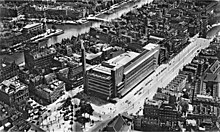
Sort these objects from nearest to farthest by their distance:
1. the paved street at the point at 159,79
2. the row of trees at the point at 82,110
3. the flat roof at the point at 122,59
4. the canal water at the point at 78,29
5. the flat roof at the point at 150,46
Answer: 1. the row of trees at the point at 82,110
2. the paved street at the point at 159,79
3. the flat roof at the point at 122,59
4. the flat roof at the point at 150,46
5. the canal water at the point at 78,29

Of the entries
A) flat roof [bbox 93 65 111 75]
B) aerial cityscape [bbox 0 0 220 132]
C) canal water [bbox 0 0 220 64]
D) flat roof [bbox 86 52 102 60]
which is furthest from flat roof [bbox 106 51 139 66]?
canal water [bbox 0 0 220 64]

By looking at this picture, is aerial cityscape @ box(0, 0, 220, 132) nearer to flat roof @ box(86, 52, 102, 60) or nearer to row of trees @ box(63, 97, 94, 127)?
row of trees @ box(63, 97, 94, 127)

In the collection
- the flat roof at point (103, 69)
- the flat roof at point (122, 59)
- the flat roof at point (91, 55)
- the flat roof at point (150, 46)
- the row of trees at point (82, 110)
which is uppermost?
the flat roof at point (150, 46)

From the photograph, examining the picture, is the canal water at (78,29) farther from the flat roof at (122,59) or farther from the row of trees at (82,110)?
the flat roof at (122,59)

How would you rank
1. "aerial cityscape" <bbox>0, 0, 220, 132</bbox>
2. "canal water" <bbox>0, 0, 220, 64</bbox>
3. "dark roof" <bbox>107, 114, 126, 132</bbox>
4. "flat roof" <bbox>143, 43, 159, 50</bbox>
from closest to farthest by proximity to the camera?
"dark roof" <bbox>107, 114, 126, 132</bbox> → "aerial cityscape" <bbox>0, 0, 220, 132</bbox> → "flat roof" <bbox>143, 43, 159, 50</bbox> → "canal water" <bbox>0, 0, 220, 64</bbox>

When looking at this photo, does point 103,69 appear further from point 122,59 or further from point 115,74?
point 122,59

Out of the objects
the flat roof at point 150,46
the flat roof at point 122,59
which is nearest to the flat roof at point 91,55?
the flat roof at point 122,59

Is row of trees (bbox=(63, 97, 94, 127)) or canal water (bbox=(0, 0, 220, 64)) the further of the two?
canal water (bbox=(0, 0, 220, 64))
